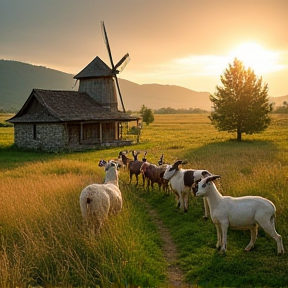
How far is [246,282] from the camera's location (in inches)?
284

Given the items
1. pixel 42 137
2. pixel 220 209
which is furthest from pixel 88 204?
pixel 42 137

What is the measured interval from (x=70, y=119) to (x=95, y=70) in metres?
11.5

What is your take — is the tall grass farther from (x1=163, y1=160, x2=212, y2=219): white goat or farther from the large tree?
the large tree

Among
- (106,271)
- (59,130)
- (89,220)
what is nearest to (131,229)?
(89,220)

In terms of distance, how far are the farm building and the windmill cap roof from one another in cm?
12

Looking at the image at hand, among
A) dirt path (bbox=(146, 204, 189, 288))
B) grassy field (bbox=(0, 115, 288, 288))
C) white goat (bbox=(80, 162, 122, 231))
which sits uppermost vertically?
white goat (bbox=(80, 162, 122, 231))

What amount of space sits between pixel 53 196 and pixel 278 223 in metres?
7.28

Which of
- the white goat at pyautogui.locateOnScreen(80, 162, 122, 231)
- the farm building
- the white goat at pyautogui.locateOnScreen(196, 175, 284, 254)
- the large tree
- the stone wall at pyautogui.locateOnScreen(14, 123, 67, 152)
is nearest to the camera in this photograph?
the white goat at pyautogui.locateOnScreen(196, 175, 284, 254)

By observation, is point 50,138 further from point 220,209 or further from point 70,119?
point 220,209

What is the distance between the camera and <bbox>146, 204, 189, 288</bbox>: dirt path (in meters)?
7.38

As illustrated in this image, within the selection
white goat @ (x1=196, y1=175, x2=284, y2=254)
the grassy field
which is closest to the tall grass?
the grassy field

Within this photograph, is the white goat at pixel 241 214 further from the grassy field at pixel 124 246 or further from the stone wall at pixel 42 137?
the stone wall at pixel 42 137

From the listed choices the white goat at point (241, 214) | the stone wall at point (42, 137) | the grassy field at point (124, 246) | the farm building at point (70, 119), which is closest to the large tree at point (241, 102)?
the farm building at point (70, 119)

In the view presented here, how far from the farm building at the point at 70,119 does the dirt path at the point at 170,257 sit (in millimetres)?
25173
